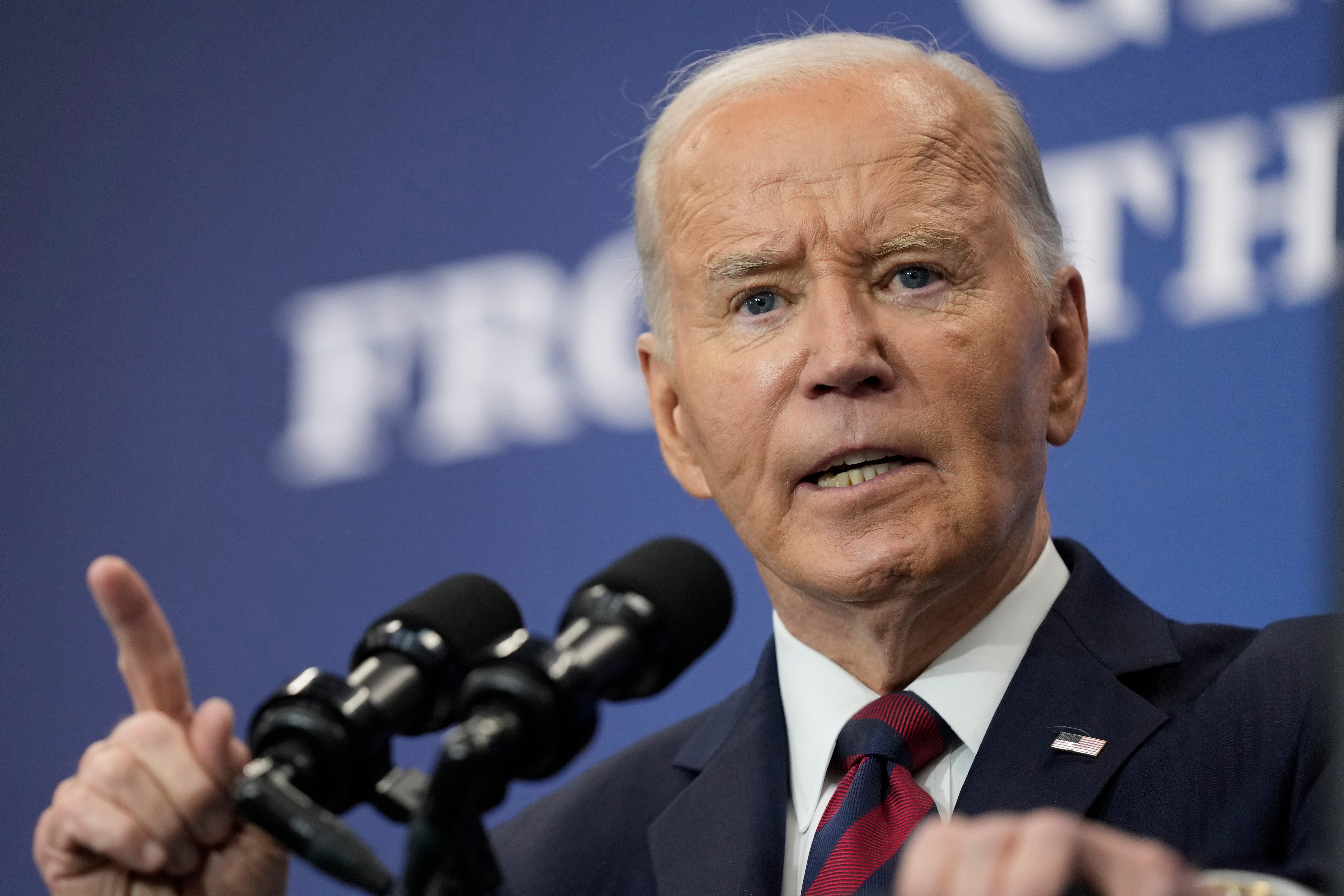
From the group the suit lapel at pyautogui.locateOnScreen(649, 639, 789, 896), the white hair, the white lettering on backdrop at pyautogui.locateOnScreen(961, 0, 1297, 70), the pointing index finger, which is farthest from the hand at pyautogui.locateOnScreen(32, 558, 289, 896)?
the white lettering on backdrop at pyautogui.locateOnScreen(961, 0, 1297, 70)

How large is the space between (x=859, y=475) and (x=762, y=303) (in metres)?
0.29

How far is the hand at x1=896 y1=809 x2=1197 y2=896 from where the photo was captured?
948 millimetres

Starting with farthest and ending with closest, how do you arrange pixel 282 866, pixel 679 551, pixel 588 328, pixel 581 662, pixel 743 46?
pixel 588 328, pixel 743 46, pixel 282 866, pixel 679 551, pixel 581 662

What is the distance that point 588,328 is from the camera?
129 inches

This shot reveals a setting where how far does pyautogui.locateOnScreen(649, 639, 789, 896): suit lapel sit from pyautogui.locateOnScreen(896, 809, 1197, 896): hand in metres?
0.95

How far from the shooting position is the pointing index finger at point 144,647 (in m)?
1.59

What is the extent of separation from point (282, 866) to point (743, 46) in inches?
68.6

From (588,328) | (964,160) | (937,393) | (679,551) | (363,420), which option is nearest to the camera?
(679,551)

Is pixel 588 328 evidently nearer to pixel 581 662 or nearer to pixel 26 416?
pixel 26 416

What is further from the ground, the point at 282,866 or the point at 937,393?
the point at 937,393

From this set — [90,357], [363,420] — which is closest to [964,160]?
[363,420]

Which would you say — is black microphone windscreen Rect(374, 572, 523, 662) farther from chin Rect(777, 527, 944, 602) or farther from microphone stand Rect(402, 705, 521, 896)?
chin Rect(777, 527, 944, 602)

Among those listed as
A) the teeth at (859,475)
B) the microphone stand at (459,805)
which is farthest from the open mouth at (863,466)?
the microphone stand at (459,805)

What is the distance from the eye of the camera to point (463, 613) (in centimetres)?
151
